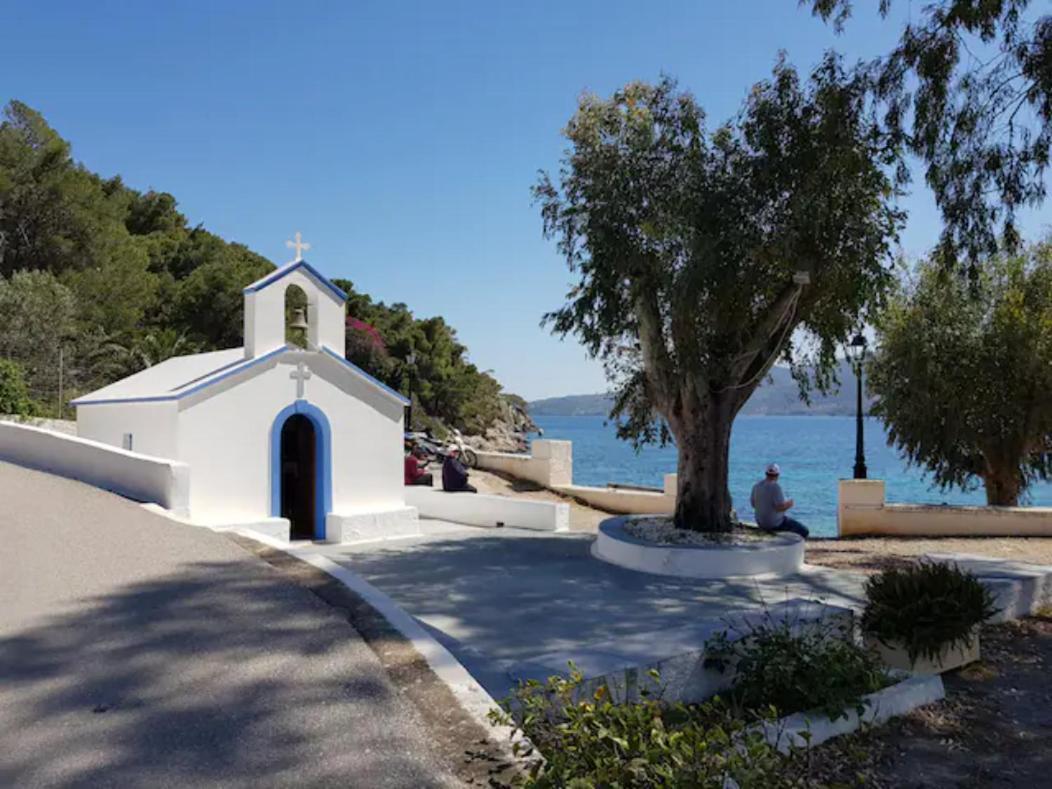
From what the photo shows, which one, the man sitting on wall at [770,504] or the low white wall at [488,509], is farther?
the low white wall at [488,509]

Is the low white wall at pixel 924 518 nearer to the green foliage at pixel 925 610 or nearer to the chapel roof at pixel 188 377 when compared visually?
the green foliage at pixel 925 610

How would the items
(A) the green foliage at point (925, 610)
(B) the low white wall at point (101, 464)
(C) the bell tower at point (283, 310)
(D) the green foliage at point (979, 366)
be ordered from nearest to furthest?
(A) the green foliage at point (925, 610), (B) the low white wall at point (101, 464), (C) the bell tower at point (283, 310), (D) the green foliage at point (979, 366)

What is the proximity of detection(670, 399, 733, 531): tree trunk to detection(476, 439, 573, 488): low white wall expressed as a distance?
10.5 m

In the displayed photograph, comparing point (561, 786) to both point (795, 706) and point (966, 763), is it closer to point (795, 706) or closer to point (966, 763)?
point (795, 706)

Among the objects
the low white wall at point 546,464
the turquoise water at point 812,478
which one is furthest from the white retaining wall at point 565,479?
the turquoise water at point 812,478

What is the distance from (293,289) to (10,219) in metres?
14.0

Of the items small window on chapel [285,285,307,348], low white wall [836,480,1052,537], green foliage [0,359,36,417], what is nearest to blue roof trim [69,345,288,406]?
small window on chapel [285,285,307,348]

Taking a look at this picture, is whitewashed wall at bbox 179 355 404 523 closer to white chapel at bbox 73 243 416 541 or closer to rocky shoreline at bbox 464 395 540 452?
white chapel at bbox 73 243 416 541

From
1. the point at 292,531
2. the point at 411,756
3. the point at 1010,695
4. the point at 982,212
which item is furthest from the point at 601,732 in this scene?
the point at 292,531

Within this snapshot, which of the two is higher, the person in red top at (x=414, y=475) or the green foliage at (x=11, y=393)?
the green foliage at (x=11, y=393)

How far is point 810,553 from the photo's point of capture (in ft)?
40.9

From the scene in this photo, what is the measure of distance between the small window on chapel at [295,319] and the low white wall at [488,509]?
4527 mm

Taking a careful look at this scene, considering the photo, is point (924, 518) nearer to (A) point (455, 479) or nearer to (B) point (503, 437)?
(A) point (455, 479)

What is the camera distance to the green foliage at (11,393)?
18.3 m
